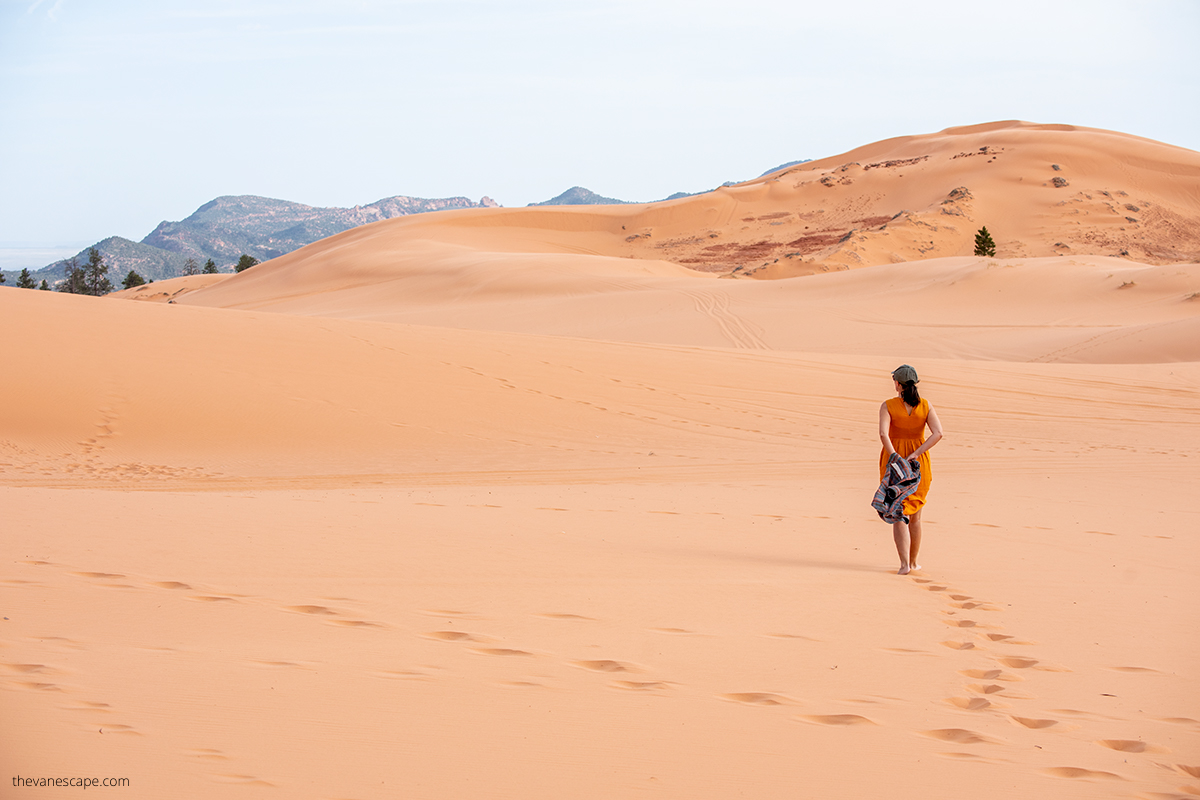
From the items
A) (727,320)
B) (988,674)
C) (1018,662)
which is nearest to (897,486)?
(1018,662)

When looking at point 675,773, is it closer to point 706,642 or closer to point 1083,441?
point 706,642

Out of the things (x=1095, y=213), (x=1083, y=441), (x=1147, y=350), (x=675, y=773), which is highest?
(x=1095, y=213)

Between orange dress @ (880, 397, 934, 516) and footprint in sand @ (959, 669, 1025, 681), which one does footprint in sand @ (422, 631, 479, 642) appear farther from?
orange dress @ (880, 397, 934, 516)

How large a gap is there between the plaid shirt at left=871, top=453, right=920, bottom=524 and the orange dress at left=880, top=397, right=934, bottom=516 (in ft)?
0.15

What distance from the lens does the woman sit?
5.23 m

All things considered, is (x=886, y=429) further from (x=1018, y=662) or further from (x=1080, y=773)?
(x=1080, y=773)

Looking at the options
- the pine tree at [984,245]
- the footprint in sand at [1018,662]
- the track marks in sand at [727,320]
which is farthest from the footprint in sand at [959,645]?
the pine tree at [984,245]

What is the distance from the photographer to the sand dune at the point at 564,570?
2783 millimetres

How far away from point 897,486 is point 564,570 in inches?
84.0

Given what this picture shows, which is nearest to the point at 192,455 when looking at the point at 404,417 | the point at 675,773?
the point at 404,417

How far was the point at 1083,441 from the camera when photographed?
11.1m

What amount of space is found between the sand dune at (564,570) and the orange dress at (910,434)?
22.6 inches

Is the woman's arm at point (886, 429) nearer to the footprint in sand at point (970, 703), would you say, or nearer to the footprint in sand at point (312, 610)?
the footprint in sand at point (970, 703)

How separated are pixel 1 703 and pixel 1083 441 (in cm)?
1168
